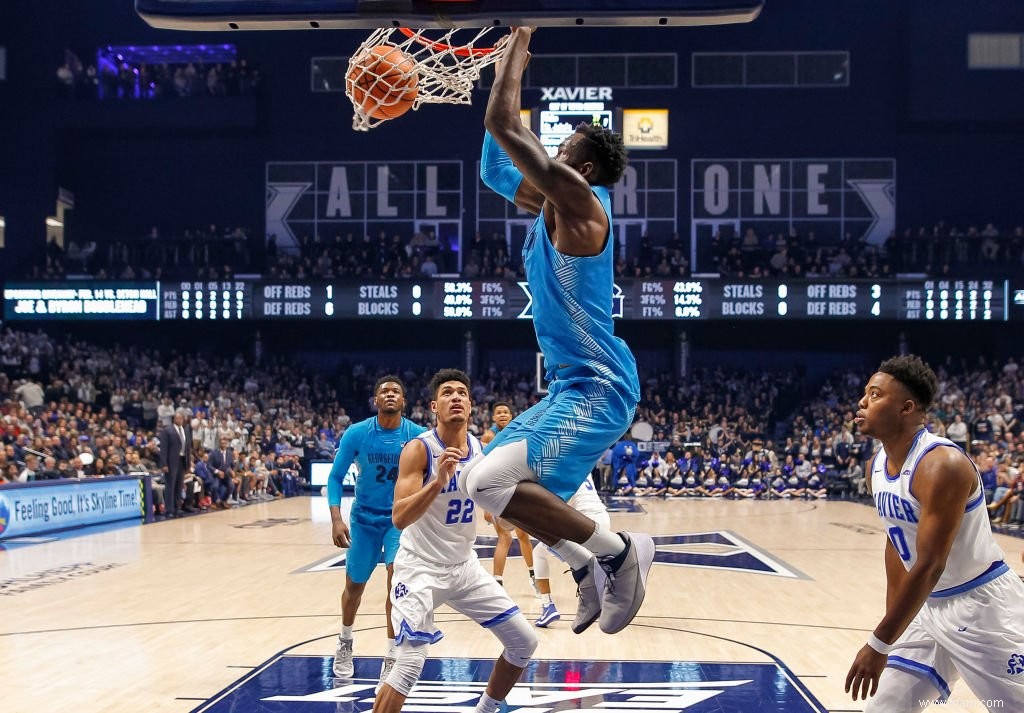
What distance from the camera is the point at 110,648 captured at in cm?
802

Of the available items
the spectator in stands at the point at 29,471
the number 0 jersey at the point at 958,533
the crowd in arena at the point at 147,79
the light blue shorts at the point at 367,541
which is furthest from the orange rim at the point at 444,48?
the crowd in arena at the point at 147,79

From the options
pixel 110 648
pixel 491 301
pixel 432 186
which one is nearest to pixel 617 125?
pixel 491 301

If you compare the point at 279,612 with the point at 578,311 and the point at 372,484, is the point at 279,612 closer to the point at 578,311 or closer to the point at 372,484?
the point at 372,484

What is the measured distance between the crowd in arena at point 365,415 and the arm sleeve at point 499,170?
578 inches

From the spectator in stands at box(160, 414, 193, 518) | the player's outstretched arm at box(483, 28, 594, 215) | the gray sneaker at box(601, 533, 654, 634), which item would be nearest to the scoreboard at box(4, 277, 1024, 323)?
the spectator in stands at box(160, 414, 193, 518)

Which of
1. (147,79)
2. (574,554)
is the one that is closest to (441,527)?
(574,554)

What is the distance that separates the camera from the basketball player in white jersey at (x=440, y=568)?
5.27 meters

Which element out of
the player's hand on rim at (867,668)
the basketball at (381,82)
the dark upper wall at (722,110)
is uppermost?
the dark upper wall at (722,110)

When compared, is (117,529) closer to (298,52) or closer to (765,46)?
(298,52)

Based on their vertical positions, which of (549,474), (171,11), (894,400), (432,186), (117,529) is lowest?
(117,529)

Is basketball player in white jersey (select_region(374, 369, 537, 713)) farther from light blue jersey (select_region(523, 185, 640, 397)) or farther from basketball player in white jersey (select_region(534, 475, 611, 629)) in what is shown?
basketball player in white jersey (select_region(534, 475, 611, 629))

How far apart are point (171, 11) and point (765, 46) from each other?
3076 centimetres

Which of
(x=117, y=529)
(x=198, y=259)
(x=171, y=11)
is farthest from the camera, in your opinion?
(x=198, y=259)

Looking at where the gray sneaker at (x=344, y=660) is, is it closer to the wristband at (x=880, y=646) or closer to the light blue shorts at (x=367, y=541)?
the light blue shorts at (x=367, y=541)
